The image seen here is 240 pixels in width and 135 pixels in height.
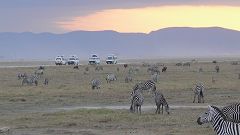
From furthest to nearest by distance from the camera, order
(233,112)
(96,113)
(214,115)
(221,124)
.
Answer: (96,113) < (233,112) < (214,115) < (221,124)

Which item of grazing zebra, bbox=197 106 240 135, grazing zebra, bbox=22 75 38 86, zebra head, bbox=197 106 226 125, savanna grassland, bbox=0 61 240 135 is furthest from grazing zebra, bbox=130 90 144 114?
grazing zebra, bbox=22 75 38 86

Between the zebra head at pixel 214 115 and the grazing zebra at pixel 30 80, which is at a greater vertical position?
the grazing zebra at pixel 30 80

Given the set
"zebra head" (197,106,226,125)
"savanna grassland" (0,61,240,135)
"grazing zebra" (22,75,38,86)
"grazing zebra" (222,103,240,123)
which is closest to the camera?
"zebra head" (197,106,226,125)

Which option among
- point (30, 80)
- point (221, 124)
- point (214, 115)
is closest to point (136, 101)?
point (214, 115)

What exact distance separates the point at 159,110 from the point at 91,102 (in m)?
6.60

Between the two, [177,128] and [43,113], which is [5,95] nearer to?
[43,113]

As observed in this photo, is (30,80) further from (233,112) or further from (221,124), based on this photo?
(221,124)

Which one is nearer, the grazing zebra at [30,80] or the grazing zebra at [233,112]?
the grazing zebra at [233,112]

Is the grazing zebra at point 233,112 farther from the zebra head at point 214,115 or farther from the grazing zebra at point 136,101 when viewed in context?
the grazing zebra at point 136,101

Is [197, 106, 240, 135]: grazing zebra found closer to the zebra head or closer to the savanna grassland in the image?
the zebra head

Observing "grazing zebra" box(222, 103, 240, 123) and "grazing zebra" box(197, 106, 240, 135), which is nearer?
"grazing zebra" box(197, 106, 240, 135)

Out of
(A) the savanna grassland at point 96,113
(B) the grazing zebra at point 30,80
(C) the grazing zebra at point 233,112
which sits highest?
(B) the grazing zebra at point 30,80

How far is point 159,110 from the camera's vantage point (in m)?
25.9

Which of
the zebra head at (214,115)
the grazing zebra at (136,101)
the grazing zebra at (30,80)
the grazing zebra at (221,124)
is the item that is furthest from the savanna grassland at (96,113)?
the grazing zebra at (30,80)
